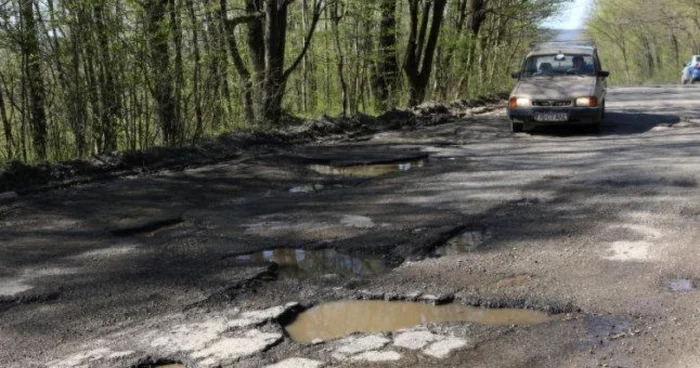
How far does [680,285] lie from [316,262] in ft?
8.68

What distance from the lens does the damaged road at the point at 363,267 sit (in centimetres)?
374

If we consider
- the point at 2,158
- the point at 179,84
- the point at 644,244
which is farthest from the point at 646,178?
the point at 2,158

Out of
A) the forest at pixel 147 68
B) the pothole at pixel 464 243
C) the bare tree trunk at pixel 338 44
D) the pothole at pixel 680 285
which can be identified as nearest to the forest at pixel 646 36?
the bare tree trunk at pixel 338 44

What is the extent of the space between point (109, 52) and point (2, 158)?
2.17m

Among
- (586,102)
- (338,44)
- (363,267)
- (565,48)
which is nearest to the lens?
(363,267)

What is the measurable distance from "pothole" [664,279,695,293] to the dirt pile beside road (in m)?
6.88

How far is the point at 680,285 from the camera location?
4.50 meters

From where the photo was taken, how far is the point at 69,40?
9.73 metres

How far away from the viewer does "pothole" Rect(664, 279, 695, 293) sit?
4426 millimetres

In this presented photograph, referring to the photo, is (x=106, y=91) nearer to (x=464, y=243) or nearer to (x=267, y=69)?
(x=267, y=69)

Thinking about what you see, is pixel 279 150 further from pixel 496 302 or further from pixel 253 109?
pixel 496 302

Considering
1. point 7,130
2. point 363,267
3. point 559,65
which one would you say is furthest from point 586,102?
point 7,130

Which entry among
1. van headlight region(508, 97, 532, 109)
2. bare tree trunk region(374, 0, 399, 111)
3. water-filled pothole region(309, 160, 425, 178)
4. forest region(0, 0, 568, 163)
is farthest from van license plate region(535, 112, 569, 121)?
bare tree trunk region(374, 0, 399, 111)

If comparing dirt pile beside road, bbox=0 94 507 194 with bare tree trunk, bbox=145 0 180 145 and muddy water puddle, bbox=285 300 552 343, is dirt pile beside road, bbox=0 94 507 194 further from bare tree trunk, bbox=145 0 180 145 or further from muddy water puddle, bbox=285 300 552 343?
muddy water puddle, bbox=285 300 552 343
